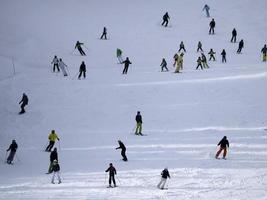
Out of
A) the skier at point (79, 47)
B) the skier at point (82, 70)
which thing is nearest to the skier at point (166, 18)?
the skier at point (79, 47)

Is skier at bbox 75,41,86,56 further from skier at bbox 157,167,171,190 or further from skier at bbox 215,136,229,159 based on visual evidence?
skier at bbox 157,167,171,190

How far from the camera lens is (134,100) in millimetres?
30906

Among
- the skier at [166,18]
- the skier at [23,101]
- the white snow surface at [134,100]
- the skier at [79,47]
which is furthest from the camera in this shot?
the skier at [166,18]

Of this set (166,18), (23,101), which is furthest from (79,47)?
(23,101)

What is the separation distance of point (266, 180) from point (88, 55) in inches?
881

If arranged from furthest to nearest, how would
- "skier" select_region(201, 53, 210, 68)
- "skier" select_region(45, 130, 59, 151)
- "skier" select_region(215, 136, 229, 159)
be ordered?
"skier" select_region(201, 53, 210, 68)
"skier" select_region(45, 130, 59, 151)
"skier" select_region(215, 136, 229, 159)

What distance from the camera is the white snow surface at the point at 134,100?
21.0 metres

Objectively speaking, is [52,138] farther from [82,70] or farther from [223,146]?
[82,70]

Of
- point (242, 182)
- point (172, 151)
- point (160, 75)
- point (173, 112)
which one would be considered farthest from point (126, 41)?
point (242, 182)

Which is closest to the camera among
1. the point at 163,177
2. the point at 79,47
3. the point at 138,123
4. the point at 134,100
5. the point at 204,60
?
the point at 163,177

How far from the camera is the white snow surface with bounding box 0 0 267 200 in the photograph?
21.0 m

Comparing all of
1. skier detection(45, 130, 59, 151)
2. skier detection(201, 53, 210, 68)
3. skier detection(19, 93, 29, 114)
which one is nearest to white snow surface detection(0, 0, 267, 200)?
skier detection(19, 93, 29, 114)

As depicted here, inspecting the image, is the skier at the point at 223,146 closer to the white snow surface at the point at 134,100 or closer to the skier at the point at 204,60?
the white snow surface at the point at 134,100

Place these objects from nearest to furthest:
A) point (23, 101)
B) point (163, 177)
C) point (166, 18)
→ point (163, 177) < point (23, 101) < point (166, 18)
